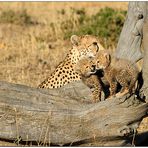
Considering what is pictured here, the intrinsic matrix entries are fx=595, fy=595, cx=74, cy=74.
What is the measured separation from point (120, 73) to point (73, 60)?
246cm

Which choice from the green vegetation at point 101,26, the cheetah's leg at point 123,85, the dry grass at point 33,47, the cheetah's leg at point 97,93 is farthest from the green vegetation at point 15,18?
the cheetah's leg at point 123,85

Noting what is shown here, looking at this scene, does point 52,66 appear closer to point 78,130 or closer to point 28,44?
point 28,44

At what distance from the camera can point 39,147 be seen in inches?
210

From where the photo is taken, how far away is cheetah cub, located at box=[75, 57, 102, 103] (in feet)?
18.8

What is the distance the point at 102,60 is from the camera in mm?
5602

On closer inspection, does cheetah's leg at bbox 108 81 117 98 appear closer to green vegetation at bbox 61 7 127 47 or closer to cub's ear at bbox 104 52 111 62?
cub's ear at bbox 104 52 111 62

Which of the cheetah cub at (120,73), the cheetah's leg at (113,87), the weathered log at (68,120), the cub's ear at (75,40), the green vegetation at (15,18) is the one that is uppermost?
the green vegetation at (15,18)

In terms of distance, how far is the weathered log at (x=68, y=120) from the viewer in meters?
5.25

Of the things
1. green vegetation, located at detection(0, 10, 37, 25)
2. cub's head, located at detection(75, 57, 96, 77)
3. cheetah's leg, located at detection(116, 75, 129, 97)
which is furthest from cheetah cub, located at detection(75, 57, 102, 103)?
green vegetation, located at detection(0, 10, 37, 25)

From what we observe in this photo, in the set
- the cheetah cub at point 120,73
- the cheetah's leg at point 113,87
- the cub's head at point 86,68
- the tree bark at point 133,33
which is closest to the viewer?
the cheetah cub at point 120,73

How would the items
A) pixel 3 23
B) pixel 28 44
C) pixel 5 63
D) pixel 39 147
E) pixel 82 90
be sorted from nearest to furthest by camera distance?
pixel 39 147 → pixel 82 90 → pixel 5 63 → pixel 28 44 → pixel 3 23

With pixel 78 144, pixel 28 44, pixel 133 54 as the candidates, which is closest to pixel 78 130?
pixel 78 144

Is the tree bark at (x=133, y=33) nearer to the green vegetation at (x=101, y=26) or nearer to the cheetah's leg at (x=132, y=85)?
the cheetah's leg at (x=132, y=85)

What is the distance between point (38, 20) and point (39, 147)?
9.31 m
